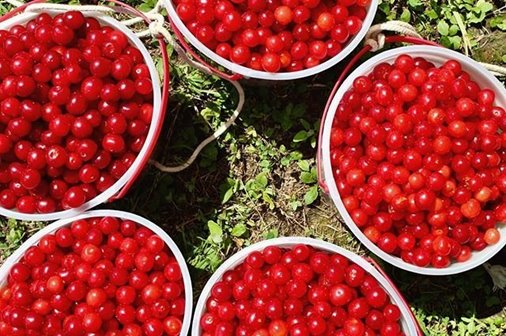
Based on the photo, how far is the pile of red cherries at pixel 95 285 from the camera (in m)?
2.11

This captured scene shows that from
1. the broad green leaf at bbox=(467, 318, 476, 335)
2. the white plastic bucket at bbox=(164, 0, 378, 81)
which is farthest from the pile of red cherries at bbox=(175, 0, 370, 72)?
the broad green leaf at bbox=(467, 318, 476, 335)

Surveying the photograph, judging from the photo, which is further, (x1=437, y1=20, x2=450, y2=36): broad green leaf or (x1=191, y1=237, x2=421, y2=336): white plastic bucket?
(x1=437, y1=20, x2=450, y2=36): broad green leaf

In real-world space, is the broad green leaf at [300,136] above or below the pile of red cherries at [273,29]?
below

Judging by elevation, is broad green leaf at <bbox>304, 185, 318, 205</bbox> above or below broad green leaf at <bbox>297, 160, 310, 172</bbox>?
below

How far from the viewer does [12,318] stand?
2.09 meters

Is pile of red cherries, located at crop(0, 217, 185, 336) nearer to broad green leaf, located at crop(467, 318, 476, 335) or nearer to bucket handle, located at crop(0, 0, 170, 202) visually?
bucket handle, located at crop(0, 0, 170, 202)

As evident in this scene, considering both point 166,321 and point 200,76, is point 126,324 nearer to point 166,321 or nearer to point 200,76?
point 166,321

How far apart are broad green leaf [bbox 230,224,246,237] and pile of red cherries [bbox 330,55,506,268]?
52cm

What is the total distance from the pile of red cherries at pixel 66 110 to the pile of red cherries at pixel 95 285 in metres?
0.14

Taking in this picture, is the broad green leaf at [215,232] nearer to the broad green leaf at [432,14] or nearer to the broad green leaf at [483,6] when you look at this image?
the broad green leaf at [432,14]

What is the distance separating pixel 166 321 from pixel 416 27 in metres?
1.53

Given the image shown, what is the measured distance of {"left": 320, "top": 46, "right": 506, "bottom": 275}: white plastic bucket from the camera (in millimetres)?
2215

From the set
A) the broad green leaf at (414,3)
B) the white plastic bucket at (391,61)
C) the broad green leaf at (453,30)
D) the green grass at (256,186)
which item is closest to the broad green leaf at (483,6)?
the green grass at (256,186)

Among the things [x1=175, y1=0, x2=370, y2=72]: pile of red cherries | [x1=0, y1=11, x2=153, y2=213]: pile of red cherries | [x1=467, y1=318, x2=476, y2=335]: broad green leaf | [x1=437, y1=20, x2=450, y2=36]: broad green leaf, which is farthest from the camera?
[x1=437, y1=20, x2=450, y2=36]: broad green leaf
